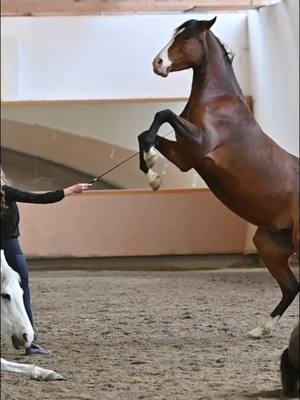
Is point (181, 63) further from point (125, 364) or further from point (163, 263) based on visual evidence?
point (163, 263)

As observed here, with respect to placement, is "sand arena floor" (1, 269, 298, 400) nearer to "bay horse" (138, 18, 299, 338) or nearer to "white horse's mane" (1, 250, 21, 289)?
"white horse's mane" (1, 250, 21, 289)

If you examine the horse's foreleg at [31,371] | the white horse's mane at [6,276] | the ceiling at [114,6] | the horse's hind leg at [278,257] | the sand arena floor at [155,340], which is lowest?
the sand arena floor at [155,340]

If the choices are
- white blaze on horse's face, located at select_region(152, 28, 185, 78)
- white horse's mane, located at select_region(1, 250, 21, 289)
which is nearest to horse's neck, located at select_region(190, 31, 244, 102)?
white blaze on horse's face, located at select_region(152, 28, 185, 78)

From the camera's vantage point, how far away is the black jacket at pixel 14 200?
13.6ft

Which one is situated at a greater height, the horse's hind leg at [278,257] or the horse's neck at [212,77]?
the horse's neck at [212,77]

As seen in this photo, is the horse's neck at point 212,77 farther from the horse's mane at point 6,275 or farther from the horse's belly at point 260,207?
the horse's mane at point 6,275

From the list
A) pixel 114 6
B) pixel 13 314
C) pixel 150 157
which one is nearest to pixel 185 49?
pixel 150 157

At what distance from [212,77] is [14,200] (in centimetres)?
114

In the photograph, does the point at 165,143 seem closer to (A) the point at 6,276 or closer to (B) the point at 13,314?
(A) the point at 6,276

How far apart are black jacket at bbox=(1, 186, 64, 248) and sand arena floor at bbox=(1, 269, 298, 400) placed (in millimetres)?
659

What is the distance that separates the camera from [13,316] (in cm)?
323

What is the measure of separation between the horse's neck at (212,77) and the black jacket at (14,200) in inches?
33.2

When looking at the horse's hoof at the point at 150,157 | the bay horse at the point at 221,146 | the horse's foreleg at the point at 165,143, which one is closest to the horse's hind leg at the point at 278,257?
the bay horse at the point at 221,146

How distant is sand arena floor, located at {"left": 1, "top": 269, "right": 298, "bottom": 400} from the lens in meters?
3.64
